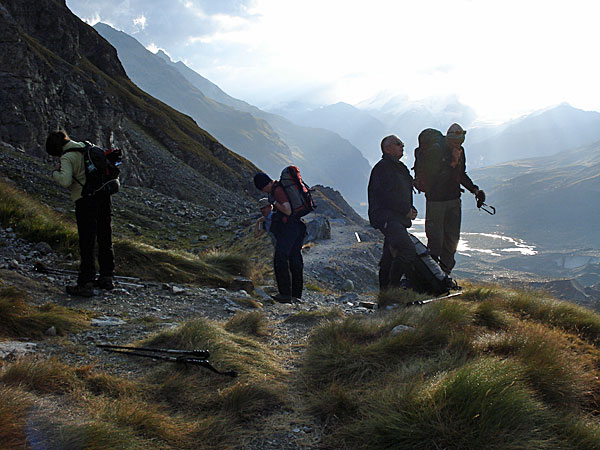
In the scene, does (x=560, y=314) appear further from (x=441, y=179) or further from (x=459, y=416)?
(x=459, y=416)

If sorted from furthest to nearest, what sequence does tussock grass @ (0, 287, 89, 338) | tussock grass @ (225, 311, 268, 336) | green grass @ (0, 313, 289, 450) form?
1. tussock grass @ (225, 311, 268, 336)
2. tussock grass @ (0, 287, 89, 338)
3. green grass @ (0, 313, 289, 450)

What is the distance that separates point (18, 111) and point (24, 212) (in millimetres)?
21384

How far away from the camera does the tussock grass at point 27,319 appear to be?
393cm

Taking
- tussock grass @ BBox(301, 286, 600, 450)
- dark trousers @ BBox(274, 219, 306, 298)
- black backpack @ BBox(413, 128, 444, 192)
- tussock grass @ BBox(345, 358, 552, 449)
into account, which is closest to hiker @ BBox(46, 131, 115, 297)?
dark trousers @ BBox(274, 219, 306, 298)

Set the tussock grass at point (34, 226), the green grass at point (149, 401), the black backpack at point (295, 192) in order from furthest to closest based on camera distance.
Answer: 1. the tussock grass at point (34, 226)
2. the black backpack at point (295, 192)
3. the green grass at point (149, 401)

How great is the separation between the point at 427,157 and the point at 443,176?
0.46 metres

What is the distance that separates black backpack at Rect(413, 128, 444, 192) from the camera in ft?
24.1

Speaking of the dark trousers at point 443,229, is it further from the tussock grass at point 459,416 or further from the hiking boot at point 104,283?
the hiking boot at point 104,283

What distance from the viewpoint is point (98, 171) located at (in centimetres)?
568

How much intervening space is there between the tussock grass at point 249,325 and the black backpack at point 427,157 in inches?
161

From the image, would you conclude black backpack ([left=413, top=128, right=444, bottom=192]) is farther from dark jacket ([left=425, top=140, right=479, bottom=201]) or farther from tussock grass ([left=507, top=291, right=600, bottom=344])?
tussock grass ([left=507, top=291, right=600, bottom=344])

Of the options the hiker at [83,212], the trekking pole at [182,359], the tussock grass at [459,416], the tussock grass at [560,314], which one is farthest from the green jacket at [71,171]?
the tussock grass at [560,314]

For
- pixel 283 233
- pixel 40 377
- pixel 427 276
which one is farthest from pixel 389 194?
pixel 40 377

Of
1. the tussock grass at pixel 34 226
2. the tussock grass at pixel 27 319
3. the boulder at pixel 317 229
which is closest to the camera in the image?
the tussock grass at pixel 27 319
